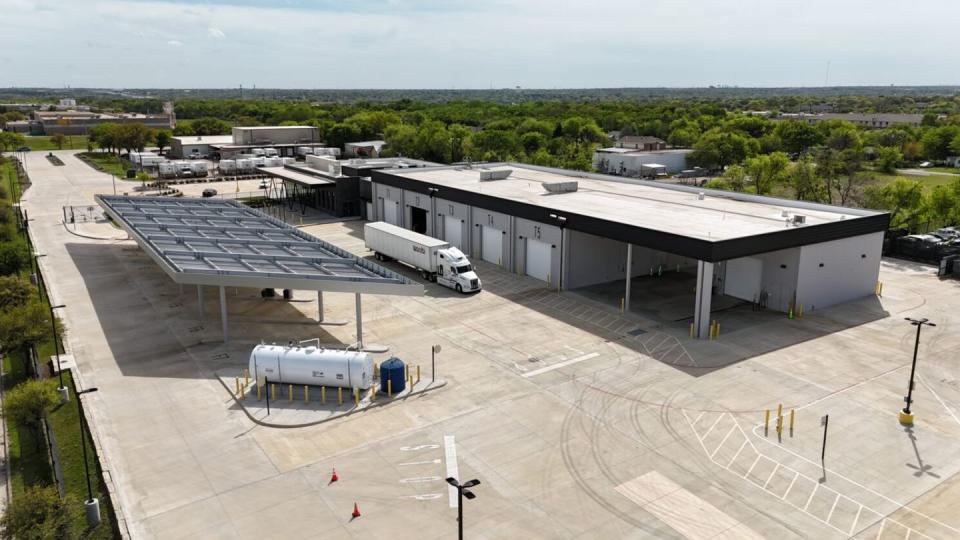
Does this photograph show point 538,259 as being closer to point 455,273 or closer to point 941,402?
point 455,273

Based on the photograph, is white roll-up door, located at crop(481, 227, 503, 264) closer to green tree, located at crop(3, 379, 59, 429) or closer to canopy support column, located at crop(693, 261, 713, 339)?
canopy support column, located at crop(693, 261, 713, 339)

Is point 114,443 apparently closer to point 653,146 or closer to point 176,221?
point 176,221

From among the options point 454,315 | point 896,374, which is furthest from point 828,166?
point 454,315

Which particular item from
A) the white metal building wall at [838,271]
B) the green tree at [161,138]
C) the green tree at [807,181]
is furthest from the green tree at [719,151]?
the green tree at [161,138]

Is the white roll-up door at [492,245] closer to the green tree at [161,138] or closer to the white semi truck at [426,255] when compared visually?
the white semi truck at [426,255]

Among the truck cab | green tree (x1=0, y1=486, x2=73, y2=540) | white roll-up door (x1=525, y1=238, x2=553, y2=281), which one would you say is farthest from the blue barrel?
white roll-up door (x1=525, y1=238, x2=553, y2=281)
